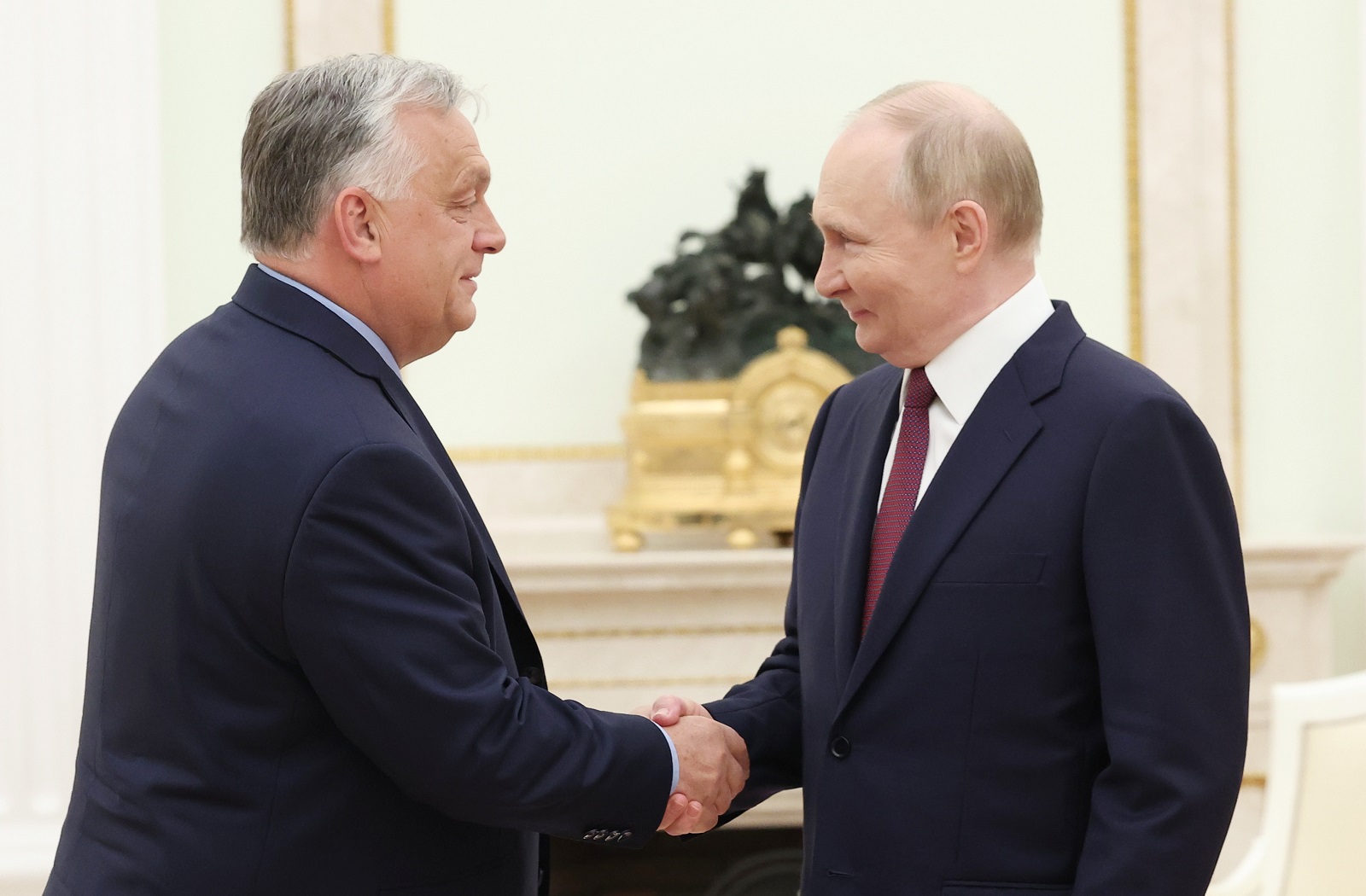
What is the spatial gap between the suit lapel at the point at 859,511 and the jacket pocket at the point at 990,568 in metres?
0.16

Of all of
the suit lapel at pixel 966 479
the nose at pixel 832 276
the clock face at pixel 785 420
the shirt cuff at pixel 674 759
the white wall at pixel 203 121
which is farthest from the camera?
the white wall at pixel 203 121

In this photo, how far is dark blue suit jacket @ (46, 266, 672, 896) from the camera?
164 cm

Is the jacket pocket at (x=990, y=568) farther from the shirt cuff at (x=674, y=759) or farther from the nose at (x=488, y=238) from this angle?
the nose at (x=488, y=238)

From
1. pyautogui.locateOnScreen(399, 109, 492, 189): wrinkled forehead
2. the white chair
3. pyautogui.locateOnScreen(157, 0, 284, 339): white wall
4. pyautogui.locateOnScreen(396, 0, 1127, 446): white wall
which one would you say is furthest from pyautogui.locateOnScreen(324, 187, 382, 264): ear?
pyautogui.locateOnScreen(157, 0, 284, 339): white wall

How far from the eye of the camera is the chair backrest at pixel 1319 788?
2873 mm

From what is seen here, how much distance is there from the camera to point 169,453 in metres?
1.71

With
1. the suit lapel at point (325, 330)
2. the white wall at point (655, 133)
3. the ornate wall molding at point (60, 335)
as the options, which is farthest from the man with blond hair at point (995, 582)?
the white wall at point (655, 133)

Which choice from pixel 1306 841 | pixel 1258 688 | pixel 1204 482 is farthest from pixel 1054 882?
pixel 1258 688

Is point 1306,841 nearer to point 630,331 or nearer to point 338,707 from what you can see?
point 338,707

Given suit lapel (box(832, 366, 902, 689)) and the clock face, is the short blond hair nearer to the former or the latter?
suit lapel (box(832, 366, 902, 689))

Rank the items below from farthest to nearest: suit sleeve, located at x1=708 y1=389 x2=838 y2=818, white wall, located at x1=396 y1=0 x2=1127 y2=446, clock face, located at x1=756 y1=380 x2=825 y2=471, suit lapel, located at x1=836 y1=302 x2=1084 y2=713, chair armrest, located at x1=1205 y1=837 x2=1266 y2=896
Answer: white wall, located at x1=396 y1=0 x2=1127 y2=446
clock face, located at x1=756 y1=380 x2=825 y2=471
chair armrest, located at x1=1205 y1=837 x2=1266 y2=896
suit sleeve, located at x1=708 y1=389 x2=838 y2=818
suit lapel, located at x1=836 y1=302 x2=1084 y2=713

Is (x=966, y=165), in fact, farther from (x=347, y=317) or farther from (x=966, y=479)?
(x=347, y=317)

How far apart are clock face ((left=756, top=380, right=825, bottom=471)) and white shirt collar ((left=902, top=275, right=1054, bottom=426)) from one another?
2314mm

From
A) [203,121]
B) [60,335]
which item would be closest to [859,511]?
[60,335]
